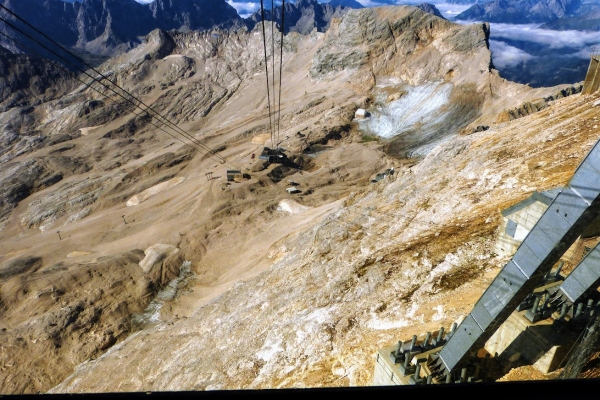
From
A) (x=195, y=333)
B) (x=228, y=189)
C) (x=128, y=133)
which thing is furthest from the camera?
(x=128, y=133)

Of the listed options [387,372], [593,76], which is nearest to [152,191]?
[593,76]

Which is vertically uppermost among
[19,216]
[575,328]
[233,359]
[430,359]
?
[575,328]

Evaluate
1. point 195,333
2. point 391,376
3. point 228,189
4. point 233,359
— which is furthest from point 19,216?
point 391,376

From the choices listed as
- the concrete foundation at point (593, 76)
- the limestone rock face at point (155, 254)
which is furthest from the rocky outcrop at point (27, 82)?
the concrete foundation at point (593, 76)

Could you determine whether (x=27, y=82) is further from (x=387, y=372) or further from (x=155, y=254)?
(x=387, y=372)

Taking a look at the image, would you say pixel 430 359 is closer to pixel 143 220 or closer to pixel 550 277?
pixel 550 277

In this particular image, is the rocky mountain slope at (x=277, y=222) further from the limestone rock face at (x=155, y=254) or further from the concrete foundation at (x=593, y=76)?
the concrete foundation at (x=593, y=76)

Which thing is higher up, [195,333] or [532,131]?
[532,131]

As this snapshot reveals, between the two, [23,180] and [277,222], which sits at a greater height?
[277,222]
